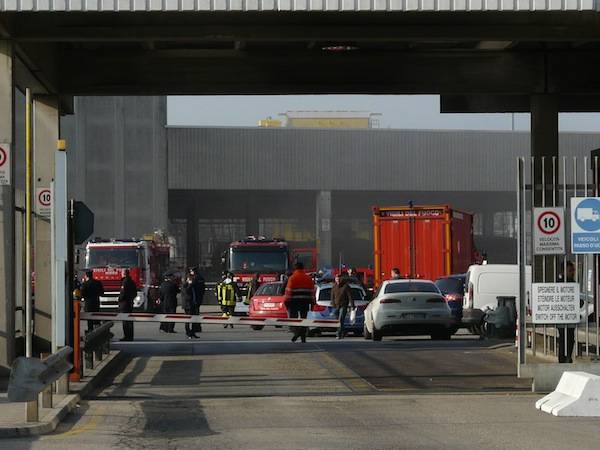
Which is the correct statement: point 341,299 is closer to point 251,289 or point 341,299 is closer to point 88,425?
point 251,289

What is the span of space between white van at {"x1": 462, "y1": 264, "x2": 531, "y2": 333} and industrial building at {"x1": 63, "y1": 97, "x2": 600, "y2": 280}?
126ft

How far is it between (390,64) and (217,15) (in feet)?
21.7

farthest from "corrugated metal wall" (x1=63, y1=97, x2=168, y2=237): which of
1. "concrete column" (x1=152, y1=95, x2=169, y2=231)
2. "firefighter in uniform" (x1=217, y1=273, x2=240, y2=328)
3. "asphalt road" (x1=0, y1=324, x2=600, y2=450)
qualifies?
"asphalt road" (x1=0, y1=324, x2=600, y2=450)

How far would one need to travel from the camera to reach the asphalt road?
1296cm

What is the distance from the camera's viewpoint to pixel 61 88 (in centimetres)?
2309

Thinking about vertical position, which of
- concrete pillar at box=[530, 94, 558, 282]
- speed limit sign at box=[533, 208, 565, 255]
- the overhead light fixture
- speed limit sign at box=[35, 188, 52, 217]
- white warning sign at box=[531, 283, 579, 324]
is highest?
the overhead light fixture

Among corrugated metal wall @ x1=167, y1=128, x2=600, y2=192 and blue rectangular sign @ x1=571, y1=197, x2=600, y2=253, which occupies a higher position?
corrugated metal wall @ x1=167, y1=128, x2=600, y2=192

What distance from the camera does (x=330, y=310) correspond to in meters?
36.5

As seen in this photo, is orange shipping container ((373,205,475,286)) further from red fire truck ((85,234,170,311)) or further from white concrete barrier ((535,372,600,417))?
white concrete barrier ((535,372,600,417))

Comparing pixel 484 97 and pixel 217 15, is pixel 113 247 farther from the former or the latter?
pixel 217 15

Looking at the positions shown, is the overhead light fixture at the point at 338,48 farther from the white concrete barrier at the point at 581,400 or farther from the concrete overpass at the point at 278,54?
the white concrete barrier at the point at 581,400

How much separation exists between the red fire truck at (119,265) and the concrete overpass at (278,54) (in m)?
19.8

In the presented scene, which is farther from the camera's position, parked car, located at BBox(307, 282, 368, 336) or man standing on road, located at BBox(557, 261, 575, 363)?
parked car, located at BBox(307, 282, 368, 336)

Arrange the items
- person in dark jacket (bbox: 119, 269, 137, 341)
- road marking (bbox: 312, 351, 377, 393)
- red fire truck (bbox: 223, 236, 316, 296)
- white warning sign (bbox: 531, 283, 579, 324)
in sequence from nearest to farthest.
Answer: white warning sign (bbox: 531, 283, 579, 324)
road marking (bbox: 312, 351, 377, 393)
person in dark jacket (bbox: 119, 269, 137, 341)
red fire truck (bbox: 223, 236, 316, 296)
